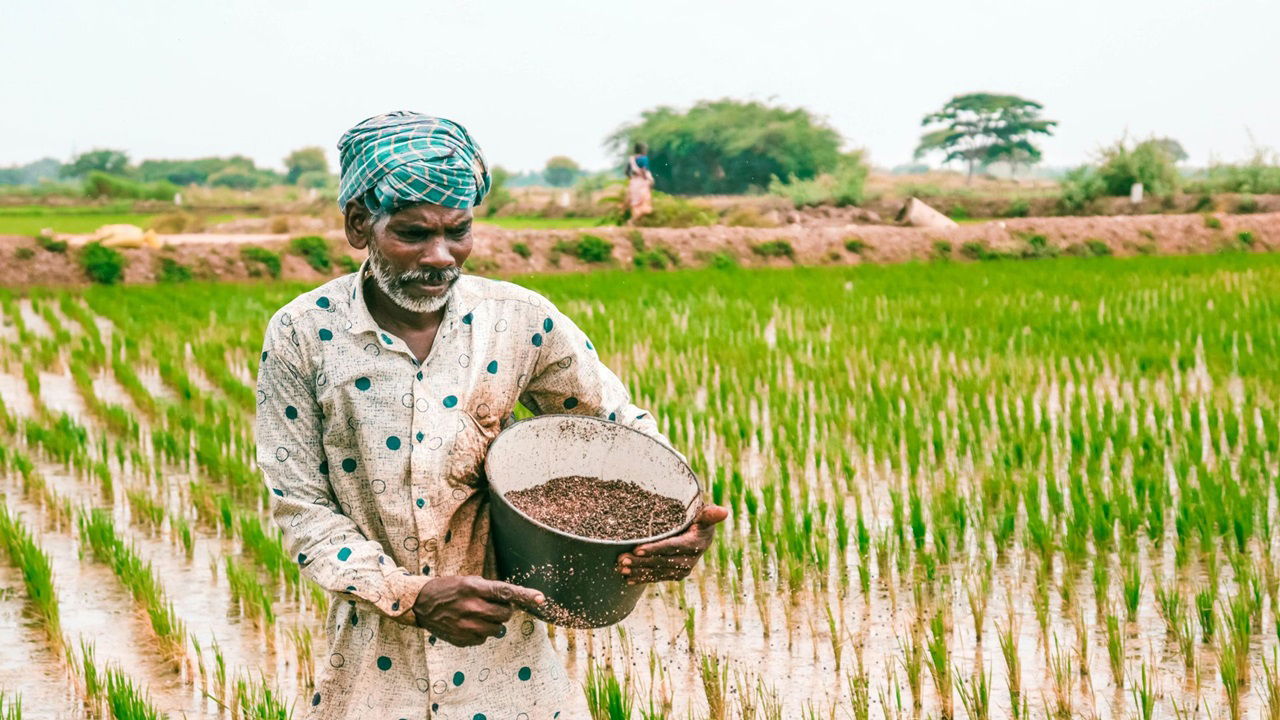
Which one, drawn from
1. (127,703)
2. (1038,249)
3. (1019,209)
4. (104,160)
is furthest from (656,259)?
(104,160)

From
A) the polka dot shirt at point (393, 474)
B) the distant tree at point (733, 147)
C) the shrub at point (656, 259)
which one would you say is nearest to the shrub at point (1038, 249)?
the shrub at point (656, 259)

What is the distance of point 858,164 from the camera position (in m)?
31.1

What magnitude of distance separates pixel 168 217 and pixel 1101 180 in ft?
48.1

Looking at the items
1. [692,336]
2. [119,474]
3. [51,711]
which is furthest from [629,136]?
[51,711]

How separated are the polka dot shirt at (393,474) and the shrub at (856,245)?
14258 mm

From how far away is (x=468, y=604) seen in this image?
138 cm

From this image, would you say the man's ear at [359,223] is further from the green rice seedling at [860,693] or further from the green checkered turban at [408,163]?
the green rice seedling at [860,693]

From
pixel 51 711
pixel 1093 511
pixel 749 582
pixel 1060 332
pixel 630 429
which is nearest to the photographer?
pixel 630 429

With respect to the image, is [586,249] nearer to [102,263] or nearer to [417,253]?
[102,263]

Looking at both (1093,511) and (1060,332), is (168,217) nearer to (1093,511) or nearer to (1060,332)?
(1060,332)

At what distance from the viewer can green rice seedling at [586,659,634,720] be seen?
2289 millimetres

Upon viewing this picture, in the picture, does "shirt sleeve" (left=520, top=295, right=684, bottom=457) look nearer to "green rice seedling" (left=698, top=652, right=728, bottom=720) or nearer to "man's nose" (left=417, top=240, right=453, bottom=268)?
"man's nose" (left=417, top=240, right=453, bottom=268)

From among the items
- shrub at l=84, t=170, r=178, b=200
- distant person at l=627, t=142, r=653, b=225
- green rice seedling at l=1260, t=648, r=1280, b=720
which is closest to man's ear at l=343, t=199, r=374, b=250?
green rice seedling at l=1260, t=648, r=1280, b=720

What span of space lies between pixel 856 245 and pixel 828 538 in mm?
12283
